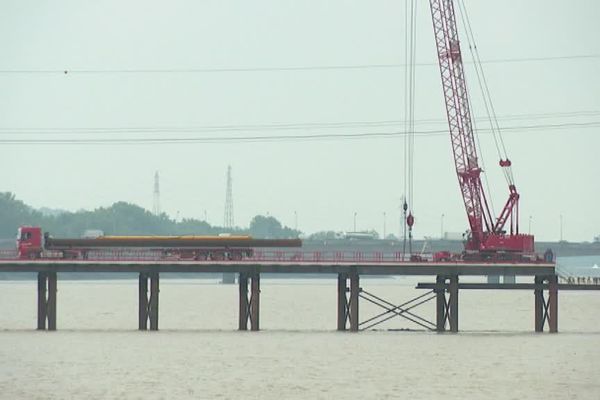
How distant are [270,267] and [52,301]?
47.7 feet

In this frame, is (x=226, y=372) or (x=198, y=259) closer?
(x=226, y=372)

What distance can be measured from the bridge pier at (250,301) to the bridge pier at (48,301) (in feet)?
40.6

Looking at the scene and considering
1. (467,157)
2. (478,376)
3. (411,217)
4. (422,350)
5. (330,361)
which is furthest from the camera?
(467,157)

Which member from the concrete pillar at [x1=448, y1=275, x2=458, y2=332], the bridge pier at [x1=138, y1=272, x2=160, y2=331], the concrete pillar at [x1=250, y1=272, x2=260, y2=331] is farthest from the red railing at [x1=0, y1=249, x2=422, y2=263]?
the concrete pillar at [x1=448, y1=275, x2=458, y2=332]

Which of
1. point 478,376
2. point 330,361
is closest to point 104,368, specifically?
point 330,361

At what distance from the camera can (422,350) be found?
3450 inches

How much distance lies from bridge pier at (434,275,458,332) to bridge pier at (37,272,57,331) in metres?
25.7

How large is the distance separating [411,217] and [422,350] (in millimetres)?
25981

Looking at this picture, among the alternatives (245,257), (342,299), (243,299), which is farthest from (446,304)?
(245,257)

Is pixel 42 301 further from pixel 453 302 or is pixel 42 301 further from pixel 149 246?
pixel 453 302

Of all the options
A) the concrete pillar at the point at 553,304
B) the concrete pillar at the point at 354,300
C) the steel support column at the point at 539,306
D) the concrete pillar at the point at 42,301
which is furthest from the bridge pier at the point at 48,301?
the concrete pillar at the point at 553,304

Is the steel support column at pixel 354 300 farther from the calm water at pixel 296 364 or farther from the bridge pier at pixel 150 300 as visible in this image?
the bridge pier at pixel 150 300

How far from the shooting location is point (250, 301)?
335 ft

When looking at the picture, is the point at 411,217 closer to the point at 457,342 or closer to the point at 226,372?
the point at 457,342
